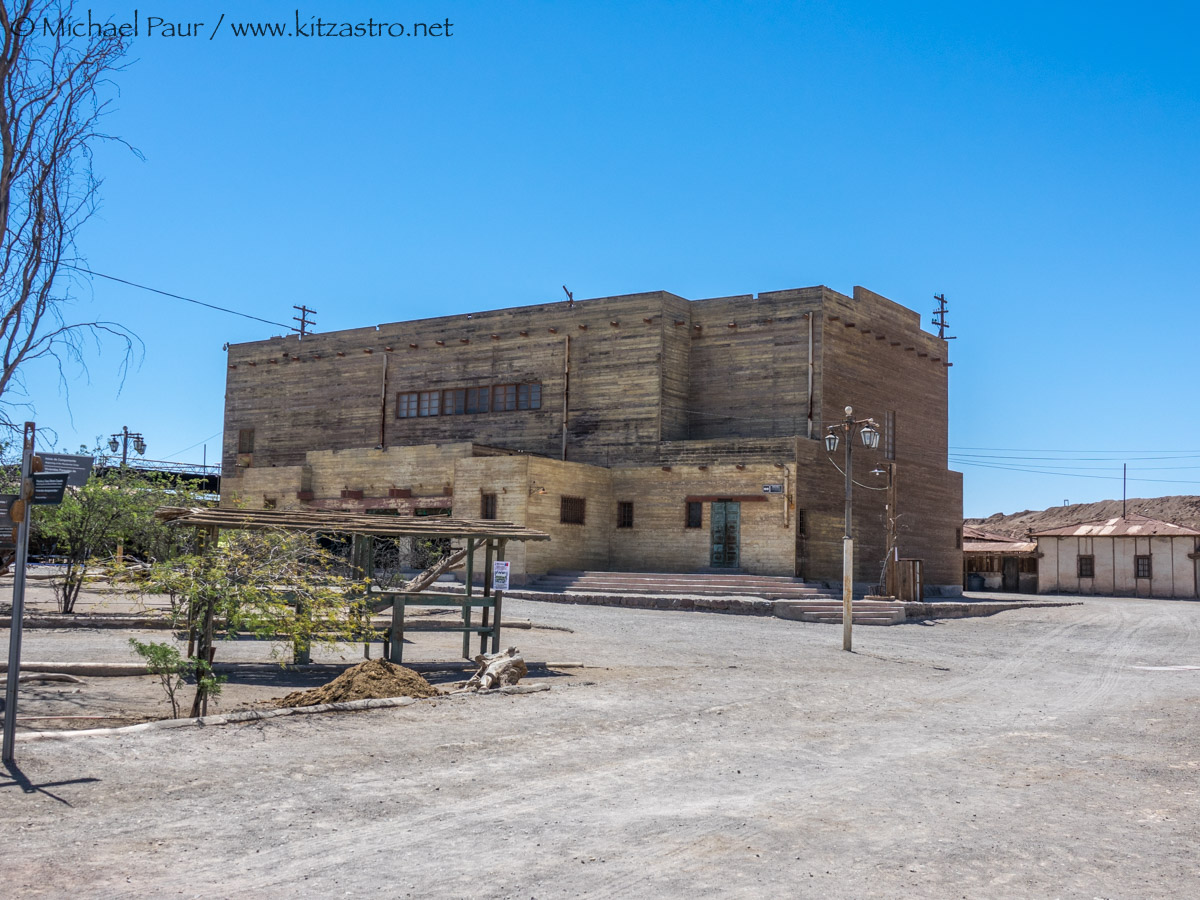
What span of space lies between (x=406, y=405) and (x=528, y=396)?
19.4 ft

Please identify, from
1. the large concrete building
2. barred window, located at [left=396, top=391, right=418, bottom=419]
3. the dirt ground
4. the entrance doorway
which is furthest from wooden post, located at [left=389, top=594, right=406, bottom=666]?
barred window, located at [left=396, top=391, right=418, bottom=419]

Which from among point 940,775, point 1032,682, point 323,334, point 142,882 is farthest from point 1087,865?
point 323,334

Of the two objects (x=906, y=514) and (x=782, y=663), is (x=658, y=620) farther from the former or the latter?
(x=906, y=514)

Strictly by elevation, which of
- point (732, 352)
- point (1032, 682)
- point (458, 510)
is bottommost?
point (1032, 682)

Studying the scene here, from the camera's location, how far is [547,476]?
3275 centimetres

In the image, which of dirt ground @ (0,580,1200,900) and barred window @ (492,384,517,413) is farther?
barred window @ (492,384,517,413)

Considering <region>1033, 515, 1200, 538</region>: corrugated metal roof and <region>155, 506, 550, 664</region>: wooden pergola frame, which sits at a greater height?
<region>1033, 515, 1200, 538</region>: corrugated metal roof

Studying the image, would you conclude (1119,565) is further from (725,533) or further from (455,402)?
(455,402)

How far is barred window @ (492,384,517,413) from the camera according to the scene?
39.8 metres

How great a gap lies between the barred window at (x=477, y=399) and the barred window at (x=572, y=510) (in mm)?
7895

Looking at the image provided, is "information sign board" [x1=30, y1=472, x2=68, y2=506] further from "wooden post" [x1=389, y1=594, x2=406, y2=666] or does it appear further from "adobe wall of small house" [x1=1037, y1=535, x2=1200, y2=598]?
"adobe wall of small house" [x1=1037, y1=535, x2=1200, y2=598]

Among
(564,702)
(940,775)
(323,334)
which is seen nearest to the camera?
(940,775)

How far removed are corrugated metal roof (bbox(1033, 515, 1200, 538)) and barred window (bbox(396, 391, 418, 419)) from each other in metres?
32.9

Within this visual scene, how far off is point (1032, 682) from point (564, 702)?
322 inches
